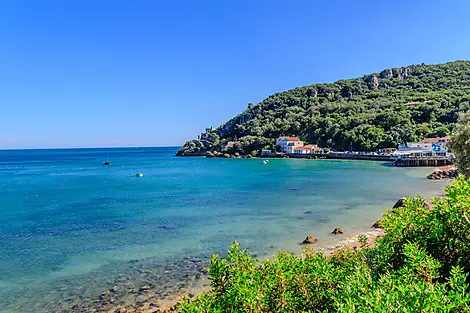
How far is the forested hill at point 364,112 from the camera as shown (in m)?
108

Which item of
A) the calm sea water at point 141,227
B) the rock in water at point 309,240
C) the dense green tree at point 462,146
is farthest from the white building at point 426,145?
the rock in water at point 309,240

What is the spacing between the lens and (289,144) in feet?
414

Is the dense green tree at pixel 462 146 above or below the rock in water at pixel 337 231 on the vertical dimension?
above

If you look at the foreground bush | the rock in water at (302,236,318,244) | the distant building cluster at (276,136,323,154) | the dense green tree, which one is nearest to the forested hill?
the distant building cluster at (276,136,323,154)

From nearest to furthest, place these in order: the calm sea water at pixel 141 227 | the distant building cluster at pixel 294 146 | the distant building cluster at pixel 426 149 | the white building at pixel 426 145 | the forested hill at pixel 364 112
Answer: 1. the calm sea water at pixel 141 227
2. the distant building cluster at pixel 426 149
3. the white building at pixel 426 145
4. the forested hill at pixel 364 112
5. the distant building cluster at pixel 294 146

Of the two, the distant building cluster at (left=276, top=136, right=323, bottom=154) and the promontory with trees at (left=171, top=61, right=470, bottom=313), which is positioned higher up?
the distant building cluster at (left=276, top=136, right=323, bottom=154)

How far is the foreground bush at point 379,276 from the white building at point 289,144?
118425 millimetres

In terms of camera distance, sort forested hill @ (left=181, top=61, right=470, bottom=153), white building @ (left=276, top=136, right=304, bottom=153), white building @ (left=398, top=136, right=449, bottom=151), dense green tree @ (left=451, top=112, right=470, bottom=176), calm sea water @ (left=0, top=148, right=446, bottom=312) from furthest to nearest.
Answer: white building @ (left=276, top=136, right=304, bottom=153) → forested hill @ (left=181, top=61, right=470, bottom=153) → white building @ (left=398, top=136, right=449, bottom=151) → dense green tree @ (left=451, top=112, right=470, bottom=176) → calm sea water @ (left=0, top=148, right=446, bottom=312)

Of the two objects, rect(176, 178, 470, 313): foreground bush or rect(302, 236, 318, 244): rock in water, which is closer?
rect(176, 178, 470, 313): foreground bush

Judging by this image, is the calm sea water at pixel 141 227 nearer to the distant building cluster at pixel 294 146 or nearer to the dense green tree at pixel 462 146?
the dense green tree at pixel 462 146

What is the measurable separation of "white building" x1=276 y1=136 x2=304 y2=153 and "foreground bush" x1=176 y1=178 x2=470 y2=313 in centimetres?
11843

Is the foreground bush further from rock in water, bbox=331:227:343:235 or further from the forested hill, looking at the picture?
the forested hill

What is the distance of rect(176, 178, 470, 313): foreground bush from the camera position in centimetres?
435

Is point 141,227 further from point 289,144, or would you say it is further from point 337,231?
point 289,144
